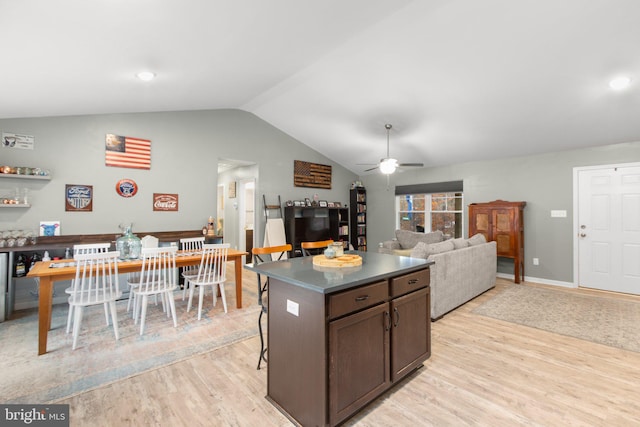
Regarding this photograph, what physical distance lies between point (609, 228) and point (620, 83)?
2.41 metres

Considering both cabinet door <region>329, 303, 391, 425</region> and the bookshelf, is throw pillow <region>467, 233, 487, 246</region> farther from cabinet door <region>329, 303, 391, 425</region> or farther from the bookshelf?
the bookshelf

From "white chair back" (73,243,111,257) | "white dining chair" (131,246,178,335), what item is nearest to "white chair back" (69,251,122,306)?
"white dining chair" (131,246,178,335)

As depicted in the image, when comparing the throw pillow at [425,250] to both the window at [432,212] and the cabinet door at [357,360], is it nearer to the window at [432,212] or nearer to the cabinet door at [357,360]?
the cabinet door at [357,360]

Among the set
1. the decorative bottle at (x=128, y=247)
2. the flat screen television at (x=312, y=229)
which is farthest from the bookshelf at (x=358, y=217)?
the decorative bottle at (x=128, y=247)

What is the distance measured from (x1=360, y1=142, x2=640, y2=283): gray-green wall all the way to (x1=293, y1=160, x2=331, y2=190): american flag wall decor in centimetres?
277

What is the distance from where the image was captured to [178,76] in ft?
11.5

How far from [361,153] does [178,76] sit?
4.09 meters

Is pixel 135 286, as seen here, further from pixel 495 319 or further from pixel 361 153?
pixel 361 153

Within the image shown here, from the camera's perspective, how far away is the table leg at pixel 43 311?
2.67m

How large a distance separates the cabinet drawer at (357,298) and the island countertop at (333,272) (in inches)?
1.9

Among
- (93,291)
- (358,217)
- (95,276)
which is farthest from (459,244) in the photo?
(93,291)

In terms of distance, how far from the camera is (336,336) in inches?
66.5

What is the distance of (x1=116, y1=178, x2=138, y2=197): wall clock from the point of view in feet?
15.4

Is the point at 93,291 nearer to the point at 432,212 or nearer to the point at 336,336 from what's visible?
the point at 336,336
